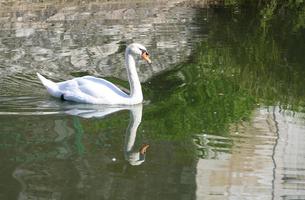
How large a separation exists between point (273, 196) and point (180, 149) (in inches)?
59.3

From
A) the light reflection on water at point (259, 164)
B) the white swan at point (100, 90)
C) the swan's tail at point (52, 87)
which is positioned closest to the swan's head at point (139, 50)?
the white swan at point (100, 90)

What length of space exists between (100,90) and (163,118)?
999 millimetres

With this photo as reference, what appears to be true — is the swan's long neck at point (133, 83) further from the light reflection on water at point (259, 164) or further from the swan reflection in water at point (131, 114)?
the light reflection on water at point (259, 164)

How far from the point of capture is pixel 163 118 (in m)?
9.00

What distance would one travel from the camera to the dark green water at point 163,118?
6.88m

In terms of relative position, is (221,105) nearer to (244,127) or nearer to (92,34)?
(244,127)

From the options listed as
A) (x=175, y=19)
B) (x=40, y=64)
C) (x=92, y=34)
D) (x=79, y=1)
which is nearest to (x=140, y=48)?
(x=40, y=64)

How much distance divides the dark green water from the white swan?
113 millimetres

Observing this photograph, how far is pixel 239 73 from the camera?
38.4ft

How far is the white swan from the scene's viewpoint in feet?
31.2

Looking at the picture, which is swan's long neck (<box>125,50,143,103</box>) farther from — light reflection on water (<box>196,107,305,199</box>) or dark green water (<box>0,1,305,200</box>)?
light reflection on water (<box>196,107,305,199</box>)

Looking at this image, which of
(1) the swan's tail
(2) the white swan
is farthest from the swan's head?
(1) the swan's tail

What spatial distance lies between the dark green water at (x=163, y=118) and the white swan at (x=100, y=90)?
0.37 feet

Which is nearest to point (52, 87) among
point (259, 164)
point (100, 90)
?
point (100, 90)
